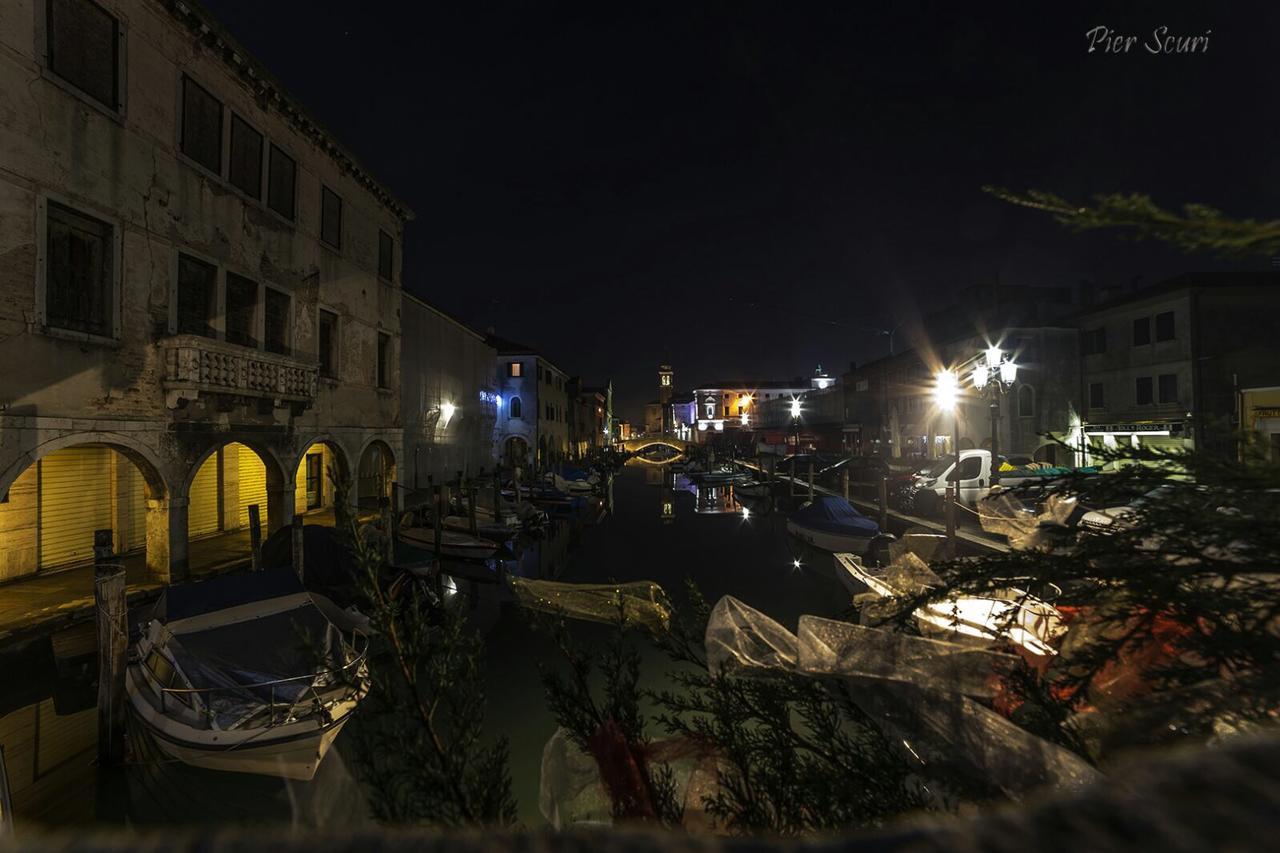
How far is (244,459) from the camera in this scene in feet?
64.2

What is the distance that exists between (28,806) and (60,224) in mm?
9065

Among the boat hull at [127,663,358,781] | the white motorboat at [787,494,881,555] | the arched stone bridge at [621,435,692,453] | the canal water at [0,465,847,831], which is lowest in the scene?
the canal water at [0,465,847,831]

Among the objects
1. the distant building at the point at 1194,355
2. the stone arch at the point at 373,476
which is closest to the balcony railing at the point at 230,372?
the stone arch at the point at 373,476

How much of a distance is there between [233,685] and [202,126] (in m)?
12.2

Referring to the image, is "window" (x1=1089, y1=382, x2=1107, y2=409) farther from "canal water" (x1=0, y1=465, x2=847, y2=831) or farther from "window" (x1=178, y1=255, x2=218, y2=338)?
"window" (x1=178, y1=255, x2=218, y2=338)

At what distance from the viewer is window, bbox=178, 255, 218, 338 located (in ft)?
40.2

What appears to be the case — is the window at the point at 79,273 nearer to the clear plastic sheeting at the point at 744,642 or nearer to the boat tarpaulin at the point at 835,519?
the clear plastic sheeting at the point at 744,642

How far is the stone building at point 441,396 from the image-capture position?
25969 millimetres

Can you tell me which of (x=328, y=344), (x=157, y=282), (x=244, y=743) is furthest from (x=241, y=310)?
(x=244, y=743)

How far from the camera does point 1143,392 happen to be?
2844 centimetres

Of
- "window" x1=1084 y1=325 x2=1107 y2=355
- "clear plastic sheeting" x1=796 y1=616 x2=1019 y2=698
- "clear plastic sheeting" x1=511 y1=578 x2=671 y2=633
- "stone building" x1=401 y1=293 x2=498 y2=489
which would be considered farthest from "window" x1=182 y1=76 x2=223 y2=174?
"window" x1=1084 y1=325 x2=1107 y2=355

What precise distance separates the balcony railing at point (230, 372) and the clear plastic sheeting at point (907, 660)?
43.6 feet

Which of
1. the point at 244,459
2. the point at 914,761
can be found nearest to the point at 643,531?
the point at 244,459

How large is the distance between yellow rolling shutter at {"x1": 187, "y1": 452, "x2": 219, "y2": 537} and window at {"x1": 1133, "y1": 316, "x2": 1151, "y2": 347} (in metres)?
40.6
